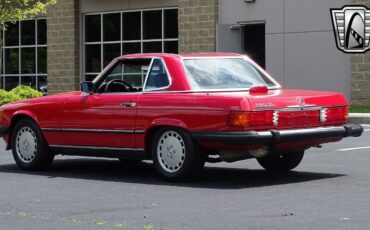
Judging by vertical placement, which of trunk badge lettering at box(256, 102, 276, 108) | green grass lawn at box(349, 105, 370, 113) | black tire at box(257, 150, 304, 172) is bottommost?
black tire at box(257, 150, 304, 172)

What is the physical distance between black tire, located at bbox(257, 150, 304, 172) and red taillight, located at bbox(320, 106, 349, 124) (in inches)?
29.9

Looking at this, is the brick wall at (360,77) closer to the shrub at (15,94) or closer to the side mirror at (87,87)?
the shrub at (15,94)

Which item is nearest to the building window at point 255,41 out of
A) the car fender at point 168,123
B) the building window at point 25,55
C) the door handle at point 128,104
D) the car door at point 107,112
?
the building window at point 25,55

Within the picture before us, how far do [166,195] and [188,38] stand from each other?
2056 centimetres

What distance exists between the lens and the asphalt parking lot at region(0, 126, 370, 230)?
8031 mm

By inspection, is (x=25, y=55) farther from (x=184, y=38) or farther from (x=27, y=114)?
(x=27, y=114)

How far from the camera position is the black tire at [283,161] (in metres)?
11.7

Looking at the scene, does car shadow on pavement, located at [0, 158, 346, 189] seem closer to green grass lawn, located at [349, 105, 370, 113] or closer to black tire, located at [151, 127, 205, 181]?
black tire, located at [151, 127, 205, 181]

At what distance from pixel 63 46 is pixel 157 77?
22835 millimetres

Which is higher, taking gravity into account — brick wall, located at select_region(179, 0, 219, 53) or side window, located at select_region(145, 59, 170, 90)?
brick wall, located at select_region(179, 0, 219, 53)

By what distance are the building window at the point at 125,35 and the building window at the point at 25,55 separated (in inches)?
94.6

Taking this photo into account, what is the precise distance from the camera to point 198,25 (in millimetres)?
29938

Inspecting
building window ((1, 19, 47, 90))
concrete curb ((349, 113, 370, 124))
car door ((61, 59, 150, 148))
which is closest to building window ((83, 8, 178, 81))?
building window ((1, 19, 47, 90))

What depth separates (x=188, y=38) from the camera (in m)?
30.2
